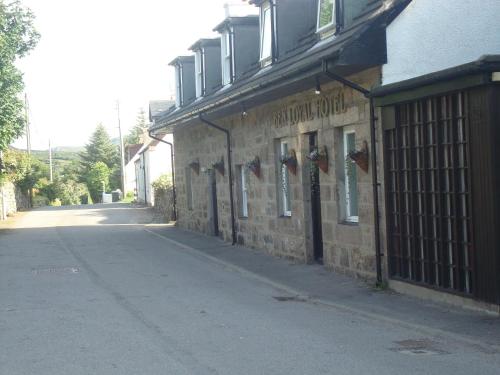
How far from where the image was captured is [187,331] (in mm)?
9234

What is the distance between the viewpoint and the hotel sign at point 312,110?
13.4 meters

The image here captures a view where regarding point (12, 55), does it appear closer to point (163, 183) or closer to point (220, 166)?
point (220, 166)

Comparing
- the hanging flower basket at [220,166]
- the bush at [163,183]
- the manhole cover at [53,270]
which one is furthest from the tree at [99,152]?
the manhole cover at [53,270]

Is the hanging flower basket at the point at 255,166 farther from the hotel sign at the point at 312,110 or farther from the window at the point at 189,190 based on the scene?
the window at the point at 189,190

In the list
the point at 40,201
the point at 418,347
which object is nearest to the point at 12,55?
the point at 418,347

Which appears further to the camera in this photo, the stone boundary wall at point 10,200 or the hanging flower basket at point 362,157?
the stone boundary wall at point 10,200

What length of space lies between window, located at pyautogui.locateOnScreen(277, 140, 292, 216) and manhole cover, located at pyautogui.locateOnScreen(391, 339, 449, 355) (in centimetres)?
840

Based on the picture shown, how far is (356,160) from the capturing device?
12.4 metres

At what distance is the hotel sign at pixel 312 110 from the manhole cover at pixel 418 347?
5592 millimetres

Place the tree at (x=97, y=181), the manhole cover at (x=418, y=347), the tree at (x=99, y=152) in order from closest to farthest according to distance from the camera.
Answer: the manhole cover at (x=418, y=347), the tree at (x=97, y=181), the tree at (x=99, y=152)

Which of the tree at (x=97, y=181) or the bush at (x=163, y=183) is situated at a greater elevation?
the tree at (x=97, y=181)

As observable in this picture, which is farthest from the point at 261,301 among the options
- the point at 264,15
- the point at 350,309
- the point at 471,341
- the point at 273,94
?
the point at 264,15

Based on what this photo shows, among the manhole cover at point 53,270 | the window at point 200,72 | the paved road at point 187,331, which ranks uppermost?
the window at point 200,72

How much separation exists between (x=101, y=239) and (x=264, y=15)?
1013cm
